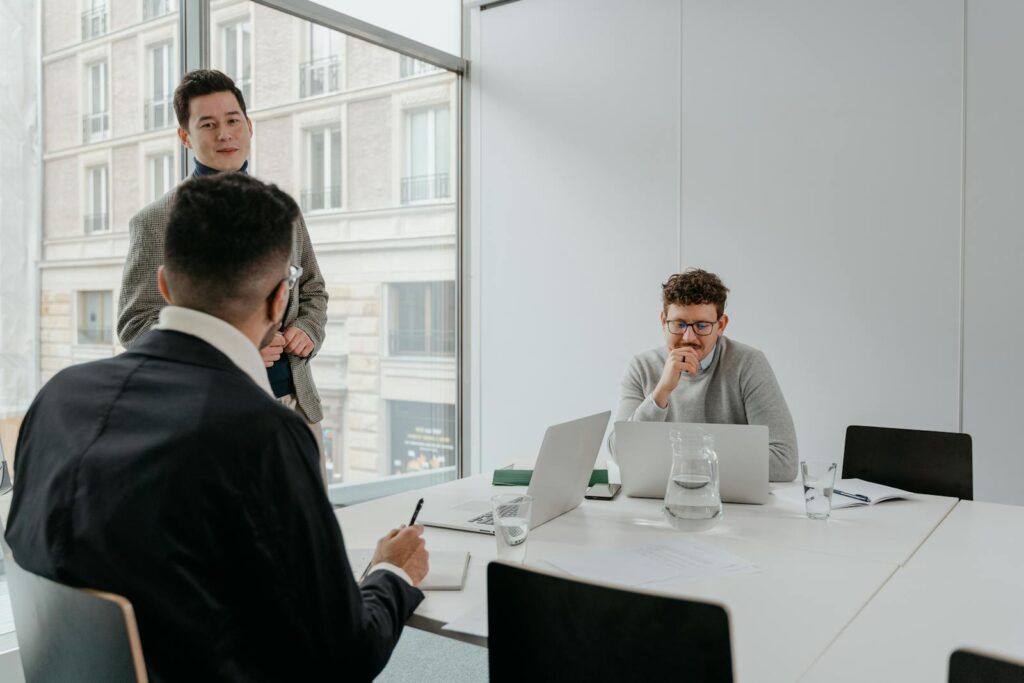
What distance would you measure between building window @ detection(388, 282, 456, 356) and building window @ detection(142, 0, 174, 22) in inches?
71.4

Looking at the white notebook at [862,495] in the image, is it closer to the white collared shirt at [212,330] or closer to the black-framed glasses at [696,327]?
the black-framed glasses at [696,327]

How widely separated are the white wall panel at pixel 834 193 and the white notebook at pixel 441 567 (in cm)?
272

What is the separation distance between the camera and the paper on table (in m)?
1.57

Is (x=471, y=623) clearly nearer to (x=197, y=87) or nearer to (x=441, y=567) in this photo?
(x=441, y=567)

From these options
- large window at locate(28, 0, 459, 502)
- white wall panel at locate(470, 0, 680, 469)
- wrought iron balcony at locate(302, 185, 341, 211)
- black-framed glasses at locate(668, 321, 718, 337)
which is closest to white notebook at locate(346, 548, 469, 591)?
black-framed glasses at locate(668, 321, 718, 337)

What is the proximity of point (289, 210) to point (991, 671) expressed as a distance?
43.7 inches

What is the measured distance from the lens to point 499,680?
48.3 inches

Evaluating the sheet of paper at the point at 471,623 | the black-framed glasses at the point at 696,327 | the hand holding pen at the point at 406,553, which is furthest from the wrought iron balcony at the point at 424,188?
the sheet of paper at the point at 471,623

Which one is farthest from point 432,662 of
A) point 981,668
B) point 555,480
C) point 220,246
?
point 981,668

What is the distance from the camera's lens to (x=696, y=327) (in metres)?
2.84

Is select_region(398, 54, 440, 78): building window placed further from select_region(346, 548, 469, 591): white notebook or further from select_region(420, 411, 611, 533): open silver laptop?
select_region(346, 548, 469, 591): white notebook

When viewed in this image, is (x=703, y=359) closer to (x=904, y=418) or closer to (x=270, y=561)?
(x=904, y=418)

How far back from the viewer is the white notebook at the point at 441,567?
1.57 metres

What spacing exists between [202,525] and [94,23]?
2.83 meters
